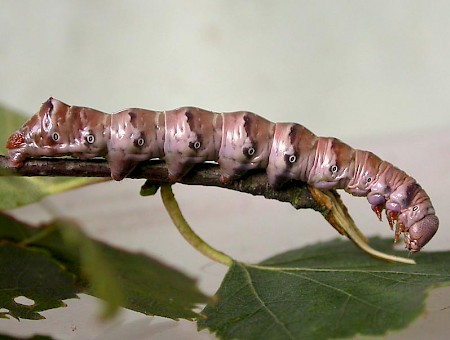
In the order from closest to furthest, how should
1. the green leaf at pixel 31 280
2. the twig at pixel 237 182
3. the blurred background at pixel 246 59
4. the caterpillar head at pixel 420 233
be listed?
the green leaf at pixel 31 280 → the twig at pixel 237 182 → the caterpillar head at pixel 420 233 → the blurred background at pixel 246 59

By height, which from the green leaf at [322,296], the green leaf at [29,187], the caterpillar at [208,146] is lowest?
the green leaf at [322,296]

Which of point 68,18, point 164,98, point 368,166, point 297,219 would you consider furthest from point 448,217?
point 68,18

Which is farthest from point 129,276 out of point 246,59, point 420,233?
point 246,59

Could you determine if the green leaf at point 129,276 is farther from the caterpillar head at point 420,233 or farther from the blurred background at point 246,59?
the blurred background at point 246,59

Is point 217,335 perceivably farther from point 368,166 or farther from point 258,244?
point 258,244

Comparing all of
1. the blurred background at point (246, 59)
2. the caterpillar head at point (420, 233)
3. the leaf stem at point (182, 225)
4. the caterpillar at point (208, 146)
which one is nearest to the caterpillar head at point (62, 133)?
the caterpillar at point (208, 146)

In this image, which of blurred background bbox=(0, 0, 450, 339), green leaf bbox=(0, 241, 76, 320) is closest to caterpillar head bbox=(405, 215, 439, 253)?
green leaf bbox=(0, 241, 76, 320)
